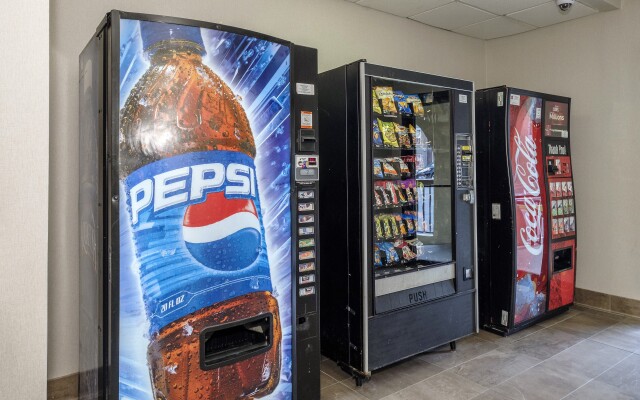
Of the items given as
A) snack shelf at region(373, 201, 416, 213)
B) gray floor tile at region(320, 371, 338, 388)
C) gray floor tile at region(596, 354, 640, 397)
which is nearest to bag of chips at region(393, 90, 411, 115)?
snack shelf at region(373, 201, 416, 213)

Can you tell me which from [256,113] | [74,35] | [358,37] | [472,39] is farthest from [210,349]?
[472,39]

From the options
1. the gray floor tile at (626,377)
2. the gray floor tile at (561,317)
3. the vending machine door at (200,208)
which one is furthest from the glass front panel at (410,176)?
the gray floor tile at (561,317)

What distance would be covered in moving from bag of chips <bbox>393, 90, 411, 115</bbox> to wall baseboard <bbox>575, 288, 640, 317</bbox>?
8.24 ft

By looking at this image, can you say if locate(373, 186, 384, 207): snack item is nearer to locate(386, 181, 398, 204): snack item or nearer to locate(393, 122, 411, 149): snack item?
locate(386, 181, 398, 204): snack item

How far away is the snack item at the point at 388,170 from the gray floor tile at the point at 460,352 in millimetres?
1239

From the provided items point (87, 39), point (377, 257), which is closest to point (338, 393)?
point (377, 257)

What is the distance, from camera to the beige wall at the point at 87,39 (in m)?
2.34

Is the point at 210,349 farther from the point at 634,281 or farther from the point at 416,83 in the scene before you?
the point at 634,281

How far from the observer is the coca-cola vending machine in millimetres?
3348

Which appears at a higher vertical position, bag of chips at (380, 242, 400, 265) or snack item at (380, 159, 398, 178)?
snack item at (380, 159, 398, 178)

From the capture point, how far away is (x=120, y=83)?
1.64 m

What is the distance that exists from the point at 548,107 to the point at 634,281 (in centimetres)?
160

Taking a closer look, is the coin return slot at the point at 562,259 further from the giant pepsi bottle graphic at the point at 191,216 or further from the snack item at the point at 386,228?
the giant pepsi bottle graphic at the point at 191,216

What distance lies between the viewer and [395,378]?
2725mm
